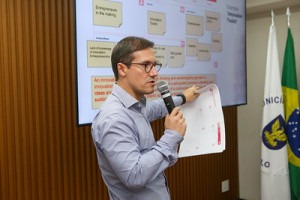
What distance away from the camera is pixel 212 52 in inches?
112

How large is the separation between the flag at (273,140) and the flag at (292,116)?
0.22ft

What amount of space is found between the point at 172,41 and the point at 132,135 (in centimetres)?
132

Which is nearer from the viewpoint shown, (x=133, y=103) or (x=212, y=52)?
(x=133, y=103)

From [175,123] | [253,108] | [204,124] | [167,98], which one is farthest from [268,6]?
[175,123]

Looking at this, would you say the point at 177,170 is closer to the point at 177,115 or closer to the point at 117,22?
the point at 117,22

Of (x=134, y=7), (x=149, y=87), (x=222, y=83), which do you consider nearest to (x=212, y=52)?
(x=222, y=83)

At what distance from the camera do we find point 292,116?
3.15 metres

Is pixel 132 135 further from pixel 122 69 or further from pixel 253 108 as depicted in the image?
pixel 253 108

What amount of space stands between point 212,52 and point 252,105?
1.36 metres

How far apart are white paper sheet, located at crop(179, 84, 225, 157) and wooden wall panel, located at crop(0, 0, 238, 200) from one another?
0.75 m

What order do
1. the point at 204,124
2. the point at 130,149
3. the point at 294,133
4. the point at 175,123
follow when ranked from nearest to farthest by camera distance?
1. the point at 130,149
2. the point at 175,123
3. the point at 204,124
4. the point at 294,133

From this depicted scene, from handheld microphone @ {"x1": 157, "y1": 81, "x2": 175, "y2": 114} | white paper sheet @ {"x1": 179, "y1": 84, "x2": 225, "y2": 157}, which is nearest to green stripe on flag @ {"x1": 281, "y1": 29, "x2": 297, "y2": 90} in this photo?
white paper sheet @ {"x1": 179, "y1": 84, "x2": 225, "y2": 157}

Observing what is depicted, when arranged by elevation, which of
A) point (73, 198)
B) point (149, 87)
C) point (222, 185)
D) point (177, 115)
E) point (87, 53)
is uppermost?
point (87, 53)

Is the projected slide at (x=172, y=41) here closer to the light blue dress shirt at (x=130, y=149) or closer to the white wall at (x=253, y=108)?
the light blue dress shirt at (x=130, y=149)
